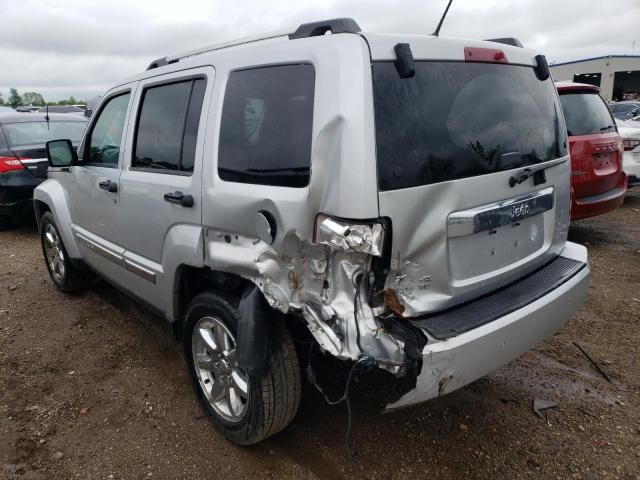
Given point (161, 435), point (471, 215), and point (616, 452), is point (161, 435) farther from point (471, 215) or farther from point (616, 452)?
point (616, 452)

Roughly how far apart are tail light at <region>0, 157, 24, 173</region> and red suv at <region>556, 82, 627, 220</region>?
7.01 meters

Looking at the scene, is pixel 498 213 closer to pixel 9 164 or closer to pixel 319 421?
pixel 319 421

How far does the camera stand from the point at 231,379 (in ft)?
8.49

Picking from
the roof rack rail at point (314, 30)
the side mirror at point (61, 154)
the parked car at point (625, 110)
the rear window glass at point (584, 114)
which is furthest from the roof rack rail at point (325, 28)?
the parked car at point (625, 110)

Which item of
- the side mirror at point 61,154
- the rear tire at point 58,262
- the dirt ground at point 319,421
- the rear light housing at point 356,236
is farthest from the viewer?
the rear tire at point 58,262

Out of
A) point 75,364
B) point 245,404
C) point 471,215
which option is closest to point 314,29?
point 471,215

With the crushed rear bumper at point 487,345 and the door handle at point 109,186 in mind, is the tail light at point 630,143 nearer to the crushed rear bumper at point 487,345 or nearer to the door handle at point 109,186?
the crushed rear bumper at point 487,345

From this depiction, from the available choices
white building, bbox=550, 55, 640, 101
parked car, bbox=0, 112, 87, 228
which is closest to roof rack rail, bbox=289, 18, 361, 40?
parked car, bbox=0, 112, 87, 228

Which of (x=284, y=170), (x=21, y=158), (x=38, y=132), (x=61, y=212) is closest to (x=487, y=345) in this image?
(x=284, y=170)

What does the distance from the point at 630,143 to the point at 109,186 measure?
711 cm

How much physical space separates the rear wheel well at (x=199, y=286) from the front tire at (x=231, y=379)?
0.26 ft

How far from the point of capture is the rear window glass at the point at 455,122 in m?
1.98

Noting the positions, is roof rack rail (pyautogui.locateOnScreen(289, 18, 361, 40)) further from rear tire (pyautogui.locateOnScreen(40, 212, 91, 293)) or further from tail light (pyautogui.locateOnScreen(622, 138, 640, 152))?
tail light (pyautogui.locateOnScreen(622, 138, 640, 152))

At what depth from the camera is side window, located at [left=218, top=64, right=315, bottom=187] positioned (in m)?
2.08
